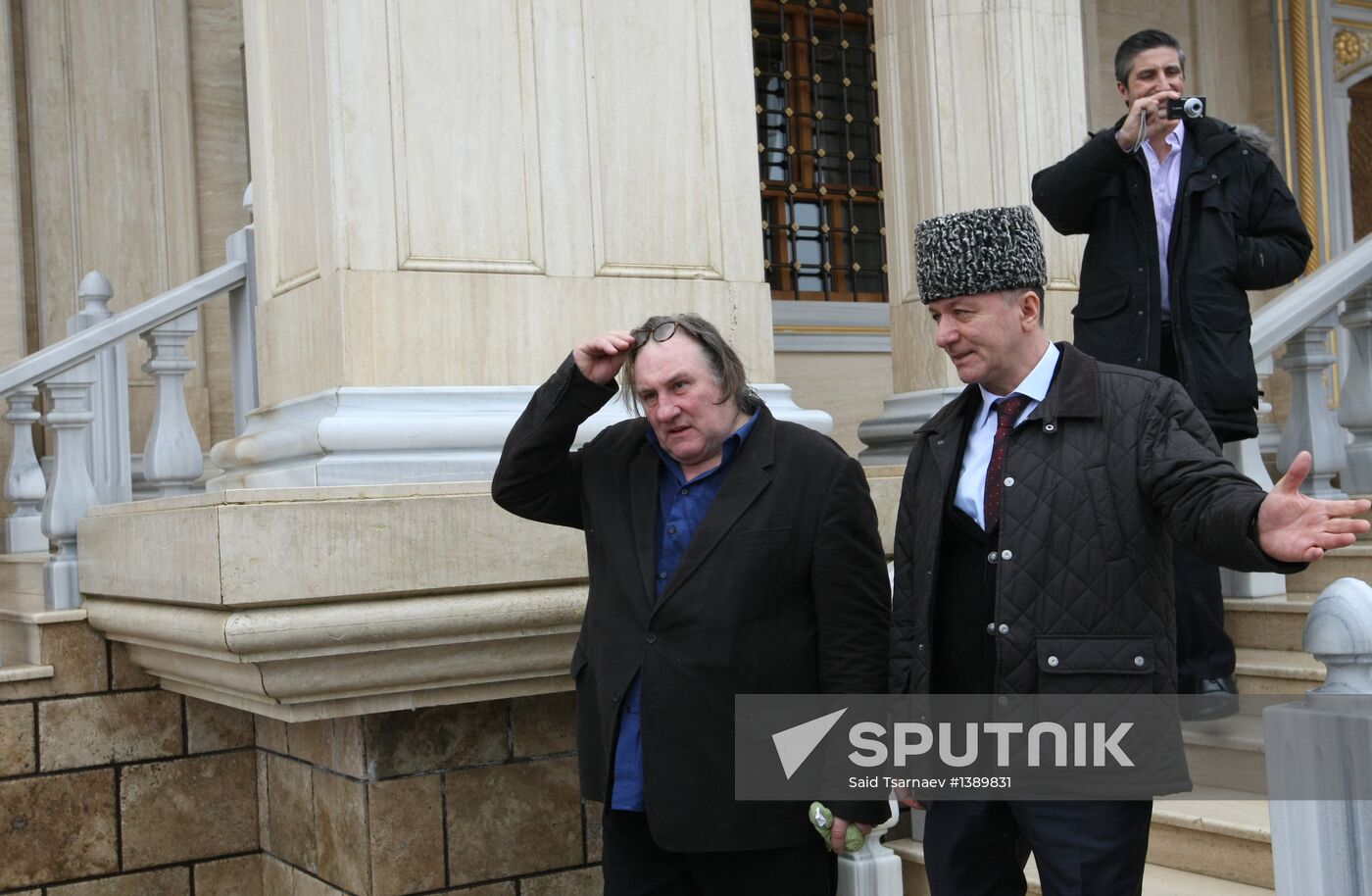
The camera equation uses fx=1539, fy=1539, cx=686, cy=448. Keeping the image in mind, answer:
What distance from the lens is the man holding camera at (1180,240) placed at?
3.94m

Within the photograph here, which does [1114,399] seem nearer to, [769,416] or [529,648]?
[769,416]

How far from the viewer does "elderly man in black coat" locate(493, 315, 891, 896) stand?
9.05ft

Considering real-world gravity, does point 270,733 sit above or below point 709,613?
below

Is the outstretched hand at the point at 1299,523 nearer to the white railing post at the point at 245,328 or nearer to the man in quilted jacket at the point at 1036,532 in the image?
the man in quilted jacket at the point at 1036,532

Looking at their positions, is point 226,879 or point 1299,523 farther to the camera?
point 226,879

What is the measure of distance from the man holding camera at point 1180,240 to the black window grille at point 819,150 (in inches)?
187

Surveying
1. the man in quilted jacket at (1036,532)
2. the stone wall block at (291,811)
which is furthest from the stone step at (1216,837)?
the stone wall block at (291,811)

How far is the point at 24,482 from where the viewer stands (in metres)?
6.18

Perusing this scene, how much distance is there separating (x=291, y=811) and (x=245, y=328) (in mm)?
2037

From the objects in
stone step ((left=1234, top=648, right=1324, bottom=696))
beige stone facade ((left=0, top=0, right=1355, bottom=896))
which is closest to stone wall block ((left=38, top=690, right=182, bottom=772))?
beige stone facade ((left=0, top=0, right=1355, bottom=896))

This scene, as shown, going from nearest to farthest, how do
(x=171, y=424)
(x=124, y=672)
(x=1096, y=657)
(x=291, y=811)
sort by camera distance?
1. (x=1096, y=657)
2. (x=291, y=811)
3. (x=124, y=672)
4. (x=171, y=424)

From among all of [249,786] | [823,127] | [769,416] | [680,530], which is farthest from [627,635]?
[823,127]

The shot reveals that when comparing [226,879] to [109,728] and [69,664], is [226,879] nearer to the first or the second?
[109,728]

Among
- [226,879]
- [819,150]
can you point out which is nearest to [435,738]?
[226,879]
